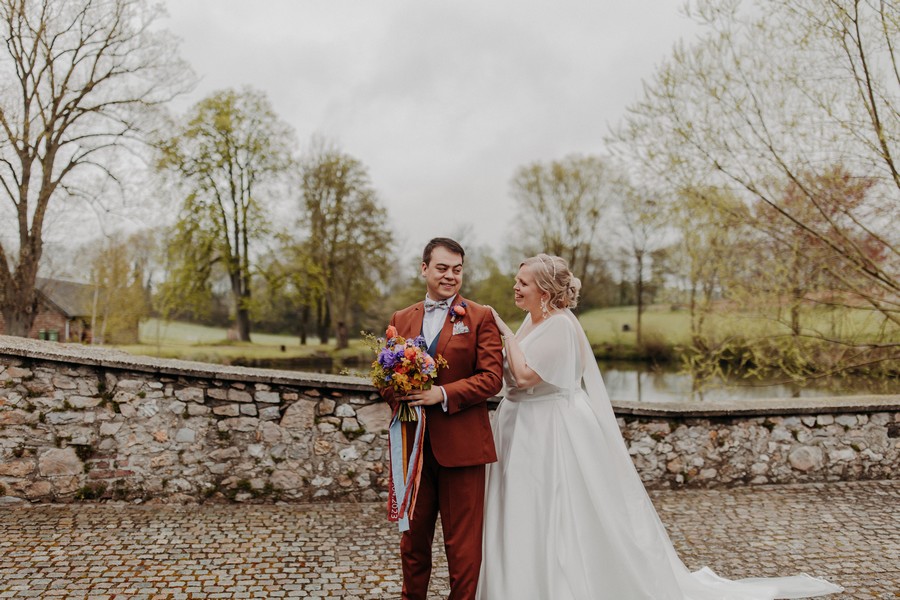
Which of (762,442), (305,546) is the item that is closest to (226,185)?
(305,546)

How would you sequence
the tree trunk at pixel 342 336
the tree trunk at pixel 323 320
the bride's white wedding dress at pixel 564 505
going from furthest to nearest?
the tree trunk at pixel 323 320
the tree trunk at pixel 342 336
the bride's white wedding dress at pixel 564 505

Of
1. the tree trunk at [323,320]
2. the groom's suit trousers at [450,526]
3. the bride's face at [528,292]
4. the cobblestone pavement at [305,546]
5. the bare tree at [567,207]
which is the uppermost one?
the bare tree at [567,207]

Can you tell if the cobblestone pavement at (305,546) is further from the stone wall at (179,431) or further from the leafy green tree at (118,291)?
the leafy green tree at (118,291)

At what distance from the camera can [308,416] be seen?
542 centimetres

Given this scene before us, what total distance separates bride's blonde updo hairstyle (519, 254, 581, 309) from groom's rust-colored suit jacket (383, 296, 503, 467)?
16.2 inches

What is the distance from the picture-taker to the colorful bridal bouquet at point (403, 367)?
2906 millimetres

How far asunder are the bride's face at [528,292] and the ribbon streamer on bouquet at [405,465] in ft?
2.98

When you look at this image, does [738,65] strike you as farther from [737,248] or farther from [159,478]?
[159,478]

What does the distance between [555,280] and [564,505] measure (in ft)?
3.99

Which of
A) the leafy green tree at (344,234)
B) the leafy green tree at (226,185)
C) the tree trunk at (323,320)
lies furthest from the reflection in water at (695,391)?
the leafy green tree at (226,185)

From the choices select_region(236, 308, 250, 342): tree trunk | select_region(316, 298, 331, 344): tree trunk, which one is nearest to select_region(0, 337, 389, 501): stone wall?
select_region(236, 308, 250, 342): tree trunk

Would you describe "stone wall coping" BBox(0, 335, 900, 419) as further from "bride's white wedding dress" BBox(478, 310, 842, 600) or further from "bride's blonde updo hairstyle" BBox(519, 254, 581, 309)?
"bride's blonde updo hairstyle" BBox(519, 254, 581, 309)

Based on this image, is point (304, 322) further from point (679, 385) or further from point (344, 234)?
point (679, 385)

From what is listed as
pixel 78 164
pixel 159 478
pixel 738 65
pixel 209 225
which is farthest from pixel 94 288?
pixel 738 65
